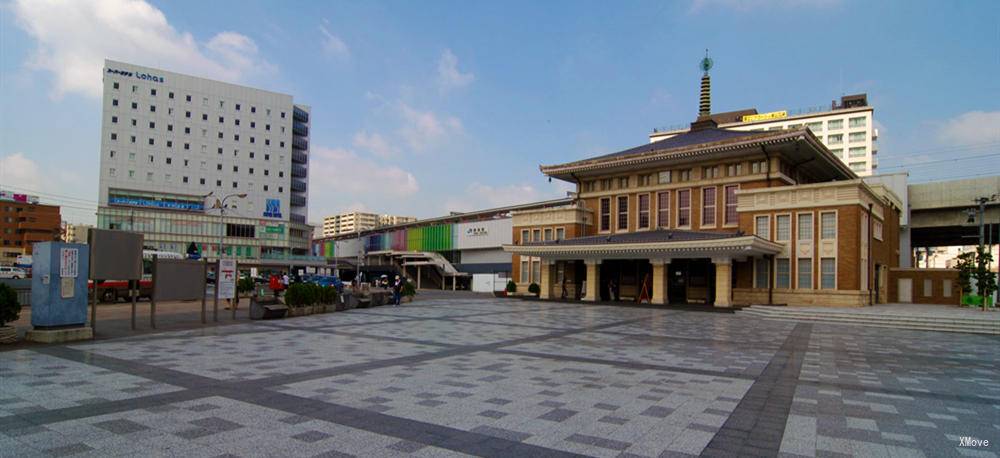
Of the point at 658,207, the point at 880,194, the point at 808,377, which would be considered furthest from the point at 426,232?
the point at 808,377

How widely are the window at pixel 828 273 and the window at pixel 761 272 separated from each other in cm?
280

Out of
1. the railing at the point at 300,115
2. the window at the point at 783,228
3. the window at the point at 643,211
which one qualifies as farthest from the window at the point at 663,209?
the railing at the point at 300,115

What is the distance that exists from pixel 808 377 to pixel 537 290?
114 ft

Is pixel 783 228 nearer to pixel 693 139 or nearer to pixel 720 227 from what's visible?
pixel 720 227

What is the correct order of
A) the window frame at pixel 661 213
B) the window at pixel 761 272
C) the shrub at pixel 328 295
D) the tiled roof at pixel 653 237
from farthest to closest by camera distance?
1. the window frame at pixel 661 213
2. the window at pixel 761 272
3. the tiled roof at pixel 653 237
4. the shrub at pixel 328 295

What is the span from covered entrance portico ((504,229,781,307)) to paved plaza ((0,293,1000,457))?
16.4 metres

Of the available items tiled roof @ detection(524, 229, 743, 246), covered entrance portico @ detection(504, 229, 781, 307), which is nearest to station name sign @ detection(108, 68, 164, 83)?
covered entrance portico @ detection(504, 229, 781, 307)

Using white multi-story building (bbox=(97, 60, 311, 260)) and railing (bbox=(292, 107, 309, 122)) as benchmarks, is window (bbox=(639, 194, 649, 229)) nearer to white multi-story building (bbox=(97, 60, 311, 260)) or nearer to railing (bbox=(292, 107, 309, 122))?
white multi-story building (bbox=(97, 60, 311, 260))

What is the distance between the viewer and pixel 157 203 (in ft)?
278

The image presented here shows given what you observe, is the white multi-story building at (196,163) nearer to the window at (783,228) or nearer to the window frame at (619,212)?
the window frame at (619,212)

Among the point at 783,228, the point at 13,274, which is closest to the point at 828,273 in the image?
the point at 783,228

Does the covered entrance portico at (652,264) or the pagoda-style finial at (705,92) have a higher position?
the pagoda-style finial at (705,92)

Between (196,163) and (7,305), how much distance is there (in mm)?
83344

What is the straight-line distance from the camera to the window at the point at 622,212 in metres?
Result: 44.3
